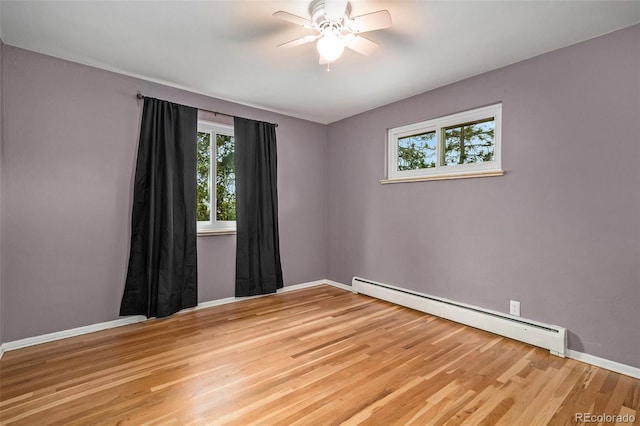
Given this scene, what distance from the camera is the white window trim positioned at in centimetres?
288

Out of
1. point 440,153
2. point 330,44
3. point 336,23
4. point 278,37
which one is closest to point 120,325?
point 278,37

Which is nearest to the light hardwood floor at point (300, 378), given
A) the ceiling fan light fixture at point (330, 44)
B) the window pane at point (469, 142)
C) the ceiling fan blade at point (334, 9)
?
the window pane at point (469, 142)

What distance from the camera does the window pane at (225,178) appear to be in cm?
371

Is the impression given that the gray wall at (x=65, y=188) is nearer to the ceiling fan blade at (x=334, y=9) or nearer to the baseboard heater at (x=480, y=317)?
the ceiling fan blade at (x=334, y=9)

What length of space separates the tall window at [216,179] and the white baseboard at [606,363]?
3448 millimetres

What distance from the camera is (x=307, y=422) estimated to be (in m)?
1.66

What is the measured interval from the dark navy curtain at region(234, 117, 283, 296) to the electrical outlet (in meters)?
2.61

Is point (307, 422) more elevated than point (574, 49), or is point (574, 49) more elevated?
point (574, 49)

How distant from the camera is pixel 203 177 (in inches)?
142

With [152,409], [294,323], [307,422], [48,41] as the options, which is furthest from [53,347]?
[48,41]

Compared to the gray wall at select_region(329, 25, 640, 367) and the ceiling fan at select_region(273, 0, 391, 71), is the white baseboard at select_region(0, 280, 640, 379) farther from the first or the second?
the ceiling fan at select_region(273, 0, 391, 71)

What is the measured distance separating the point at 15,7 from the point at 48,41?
0.42m

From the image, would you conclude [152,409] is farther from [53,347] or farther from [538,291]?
[538,291]

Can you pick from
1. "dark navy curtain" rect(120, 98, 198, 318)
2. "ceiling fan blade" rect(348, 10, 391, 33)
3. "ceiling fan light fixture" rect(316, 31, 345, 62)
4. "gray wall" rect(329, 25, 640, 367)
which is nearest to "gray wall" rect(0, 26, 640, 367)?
"gray wall" rect(329, 25, 640, 367)
